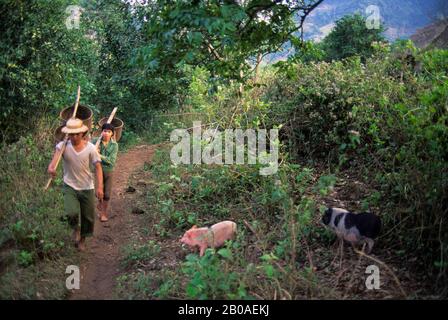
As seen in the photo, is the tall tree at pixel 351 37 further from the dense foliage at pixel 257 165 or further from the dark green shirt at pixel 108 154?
the dark green shirt at pixel 108 154

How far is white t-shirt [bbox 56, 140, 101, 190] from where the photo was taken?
5.39 m

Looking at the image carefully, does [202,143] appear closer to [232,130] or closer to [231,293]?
[232,130]

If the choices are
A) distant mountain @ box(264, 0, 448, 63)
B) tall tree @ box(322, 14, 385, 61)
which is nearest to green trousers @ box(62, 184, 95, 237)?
tall tree @ box(322, 14, 385, 61)

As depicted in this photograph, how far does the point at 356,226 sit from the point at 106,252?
3.35 m

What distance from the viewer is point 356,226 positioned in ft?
15.7

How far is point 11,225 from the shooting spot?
18.1 feet

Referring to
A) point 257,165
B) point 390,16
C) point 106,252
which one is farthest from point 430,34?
point 390,16

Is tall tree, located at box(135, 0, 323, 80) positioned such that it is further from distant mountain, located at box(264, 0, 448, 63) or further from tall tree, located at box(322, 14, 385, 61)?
distant mountain, located at box(264, 0, 448, 63)

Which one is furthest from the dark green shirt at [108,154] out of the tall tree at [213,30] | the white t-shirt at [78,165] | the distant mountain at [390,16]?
the distant mountain at [390,16]

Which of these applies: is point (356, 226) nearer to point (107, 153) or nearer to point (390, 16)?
point (107, 153)

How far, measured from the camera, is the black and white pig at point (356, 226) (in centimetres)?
469

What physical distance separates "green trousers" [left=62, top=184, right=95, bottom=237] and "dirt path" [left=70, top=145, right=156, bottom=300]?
14.3 inches
